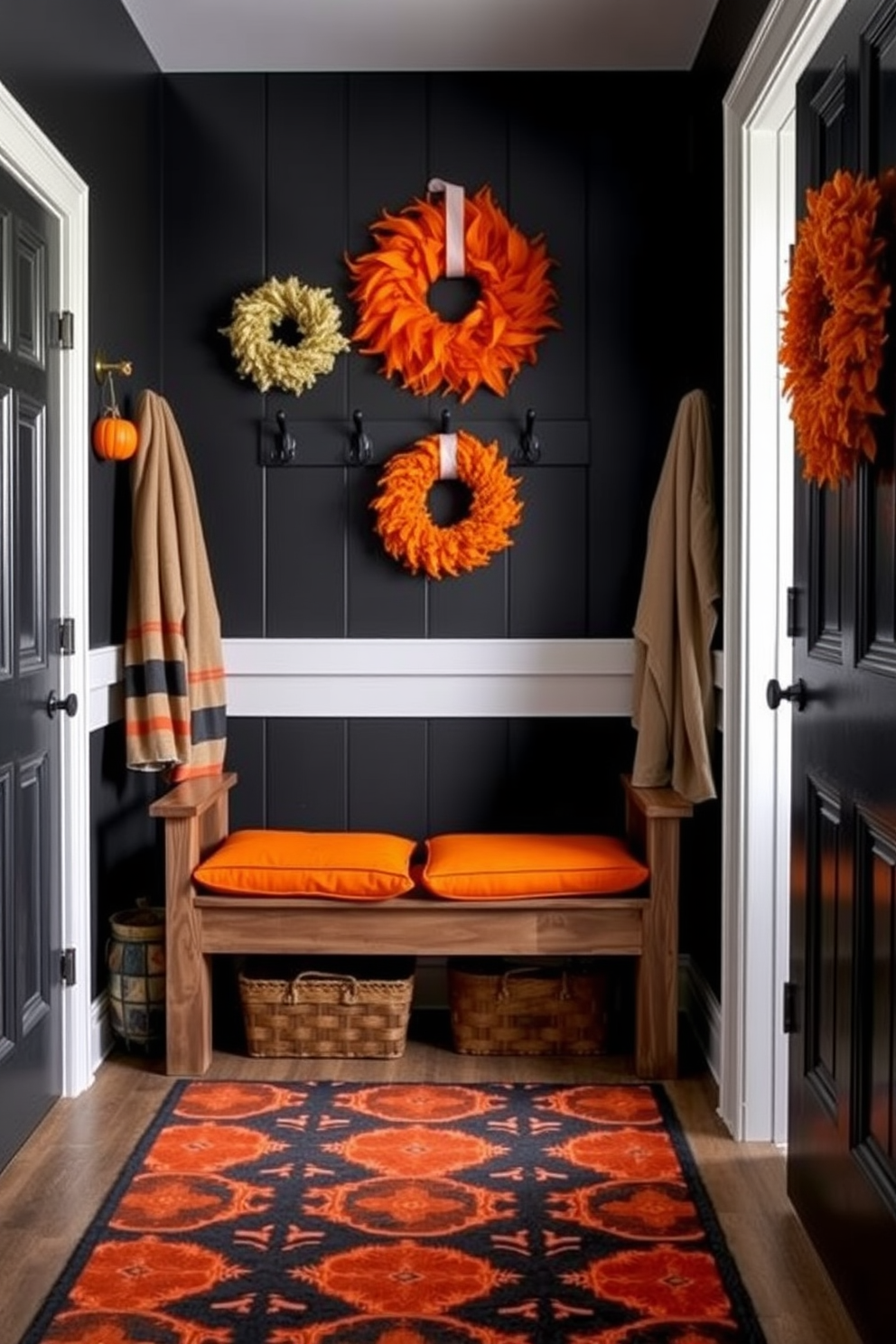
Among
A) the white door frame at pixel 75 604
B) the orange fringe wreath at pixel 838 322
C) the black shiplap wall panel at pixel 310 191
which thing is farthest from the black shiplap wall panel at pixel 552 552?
the orange fringe wreath at pixel 838 322

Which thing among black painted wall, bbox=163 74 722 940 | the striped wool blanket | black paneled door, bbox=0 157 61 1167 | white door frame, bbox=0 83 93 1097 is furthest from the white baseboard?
the striped wool blanket

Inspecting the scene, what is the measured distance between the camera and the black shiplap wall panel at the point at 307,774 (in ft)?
14.6

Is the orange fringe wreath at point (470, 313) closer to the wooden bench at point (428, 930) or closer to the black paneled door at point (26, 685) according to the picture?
the black paneled door at point (26, 685)

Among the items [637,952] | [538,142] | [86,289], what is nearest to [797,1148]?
[637,952]

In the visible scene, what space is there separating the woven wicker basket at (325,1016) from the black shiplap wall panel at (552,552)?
1.12 metres

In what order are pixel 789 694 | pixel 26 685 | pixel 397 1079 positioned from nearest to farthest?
pixel 789 694 → pixel 26 685 → pixel 397 1079

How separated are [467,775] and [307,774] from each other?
448 mm

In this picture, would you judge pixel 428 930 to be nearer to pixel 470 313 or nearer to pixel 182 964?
pixel 182 964

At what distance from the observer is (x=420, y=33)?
409 centimetres

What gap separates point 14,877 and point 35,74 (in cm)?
166

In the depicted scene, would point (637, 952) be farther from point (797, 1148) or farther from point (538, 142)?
point (538, 142)

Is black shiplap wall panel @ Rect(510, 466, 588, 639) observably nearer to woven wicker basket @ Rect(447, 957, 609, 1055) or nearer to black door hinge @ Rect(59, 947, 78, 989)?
woven wicker basket @ Rect(447, 957, 609, 1055)

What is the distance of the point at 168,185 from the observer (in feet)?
14.5

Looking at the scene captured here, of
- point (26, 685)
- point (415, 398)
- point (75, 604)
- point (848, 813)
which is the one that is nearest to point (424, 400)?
point (415, 398)
